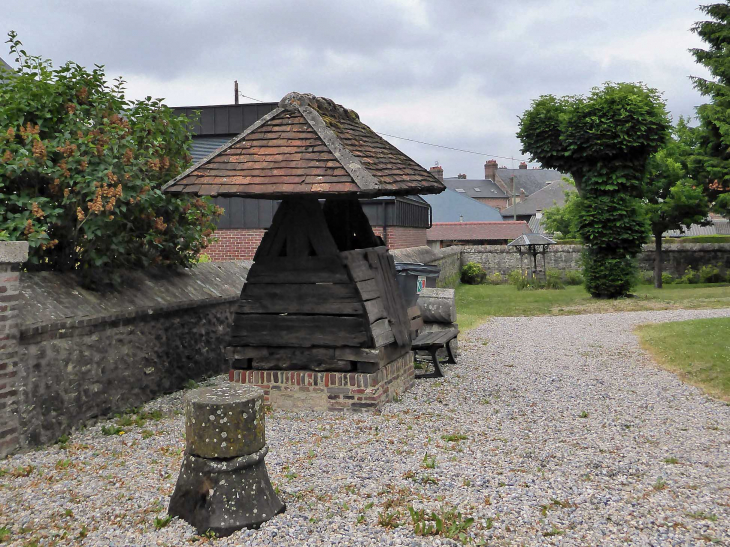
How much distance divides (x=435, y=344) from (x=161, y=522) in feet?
16.3

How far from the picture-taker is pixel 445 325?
10422 millimetres

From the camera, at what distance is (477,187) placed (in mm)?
73812

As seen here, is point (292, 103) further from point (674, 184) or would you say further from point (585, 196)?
point (674, 184)

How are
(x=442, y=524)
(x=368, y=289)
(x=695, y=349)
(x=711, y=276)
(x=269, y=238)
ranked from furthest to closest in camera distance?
(x=711, y=276) < (x=695, y=349) < (x=269, y=238) < (x=368, y=289) < (x=442, y=524)

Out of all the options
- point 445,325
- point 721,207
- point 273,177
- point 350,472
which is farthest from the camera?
point 721,207

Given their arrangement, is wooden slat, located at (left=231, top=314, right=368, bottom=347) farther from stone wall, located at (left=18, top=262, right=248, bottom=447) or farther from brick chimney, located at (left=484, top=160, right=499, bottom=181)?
brick chimney, located at (left=484, top=160, right=499, bottom=181)

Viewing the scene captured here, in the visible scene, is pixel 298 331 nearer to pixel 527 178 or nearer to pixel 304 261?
pixel 304 261

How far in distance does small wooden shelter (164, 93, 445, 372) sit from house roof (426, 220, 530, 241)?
36.0 metres

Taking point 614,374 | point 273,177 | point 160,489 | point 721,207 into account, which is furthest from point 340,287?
point 721,207

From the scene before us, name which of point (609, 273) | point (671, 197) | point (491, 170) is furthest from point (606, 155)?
point (491, 170)

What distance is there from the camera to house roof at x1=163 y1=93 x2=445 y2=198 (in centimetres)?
605

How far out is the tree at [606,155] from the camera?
1900cm

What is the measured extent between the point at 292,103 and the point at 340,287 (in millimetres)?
2088

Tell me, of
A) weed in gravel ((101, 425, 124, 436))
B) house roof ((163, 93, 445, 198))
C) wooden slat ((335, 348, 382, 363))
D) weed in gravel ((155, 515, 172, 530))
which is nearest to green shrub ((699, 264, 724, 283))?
house roof ((163, 93, 445, 198))
